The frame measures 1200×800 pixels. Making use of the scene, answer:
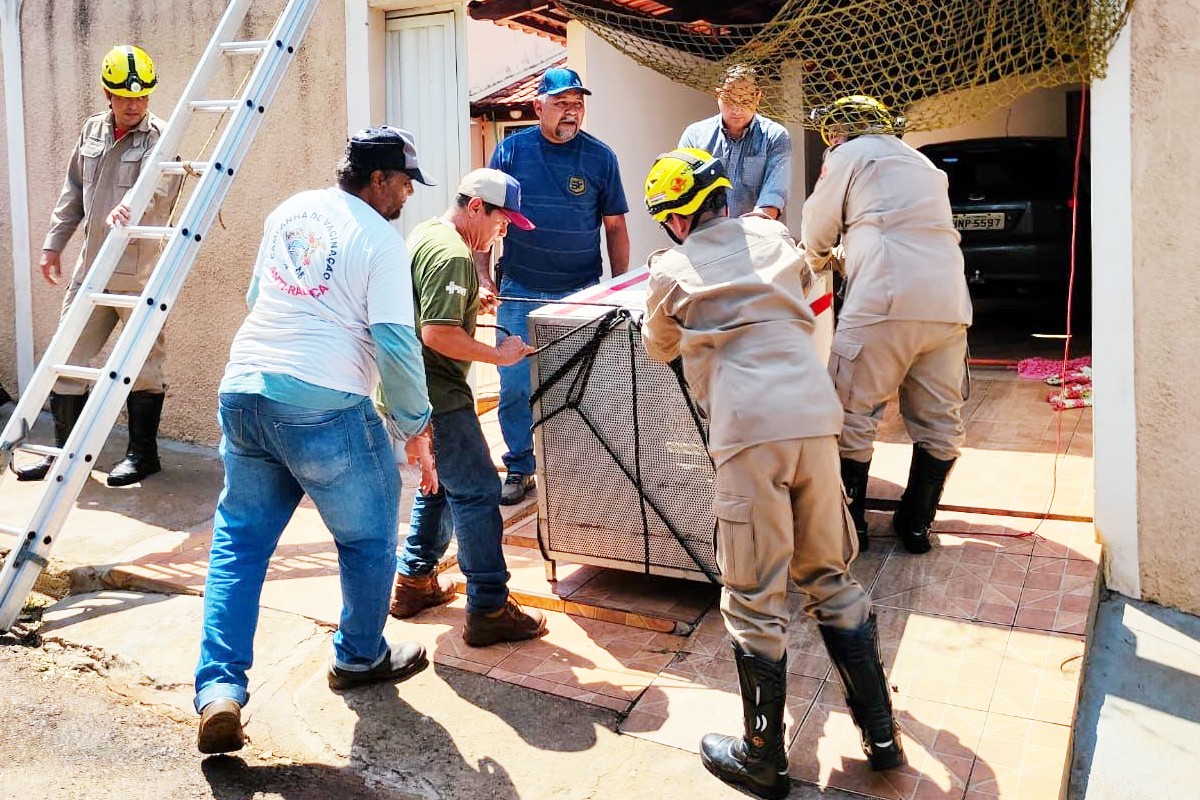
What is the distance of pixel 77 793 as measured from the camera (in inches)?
124

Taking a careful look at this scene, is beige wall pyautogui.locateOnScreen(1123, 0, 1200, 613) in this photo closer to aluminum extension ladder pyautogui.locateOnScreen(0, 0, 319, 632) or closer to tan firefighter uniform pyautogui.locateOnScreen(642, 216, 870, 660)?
tan firefighter uniform pyautogui.locateOnScreen(642, 216, 870, 660)

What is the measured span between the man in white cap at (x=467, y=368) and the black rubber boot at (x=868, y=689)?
132cm

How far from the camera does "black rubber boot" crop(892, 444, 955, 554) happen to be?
4.32 meters

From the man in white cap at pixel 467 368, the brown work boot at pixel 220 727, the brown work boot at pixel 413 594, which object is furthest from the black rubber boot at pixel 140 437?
the brown work boot at pixel 220 727

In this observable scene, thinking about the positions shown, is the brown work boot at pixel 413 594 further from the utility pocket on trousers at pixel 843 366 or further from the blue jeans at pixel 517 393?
the utility pocket on trousers at pixel 843 366

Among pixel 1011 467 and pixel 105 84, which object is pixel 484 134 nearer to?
pixel 105 84

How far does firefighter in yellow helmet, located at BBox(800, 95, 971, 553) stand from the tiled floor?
1.33 feet

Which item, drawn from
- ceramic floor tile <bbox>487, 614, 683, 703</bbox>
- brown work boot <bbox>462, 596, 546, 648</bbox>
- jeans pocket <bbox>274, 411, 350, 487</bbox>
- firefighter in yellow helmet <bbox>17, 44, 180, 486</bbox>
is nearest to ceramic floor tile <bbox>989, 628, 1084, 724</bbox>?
ceramic floor tile <bbox>487, 614, 683, 703</bbox>

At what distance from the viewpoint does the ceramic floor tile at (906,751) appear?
301cm

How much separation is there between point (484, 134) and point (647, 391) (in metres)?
12.0

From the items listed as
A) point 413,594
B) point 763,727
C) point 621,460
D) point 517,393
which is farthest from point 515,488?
point 763,727

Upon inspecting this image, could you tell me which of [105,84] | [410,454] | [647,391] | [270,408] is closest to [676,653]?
[647,391]

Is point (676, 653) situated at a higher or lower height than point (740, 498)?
lower

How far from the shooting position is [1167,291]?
13.0 ft
